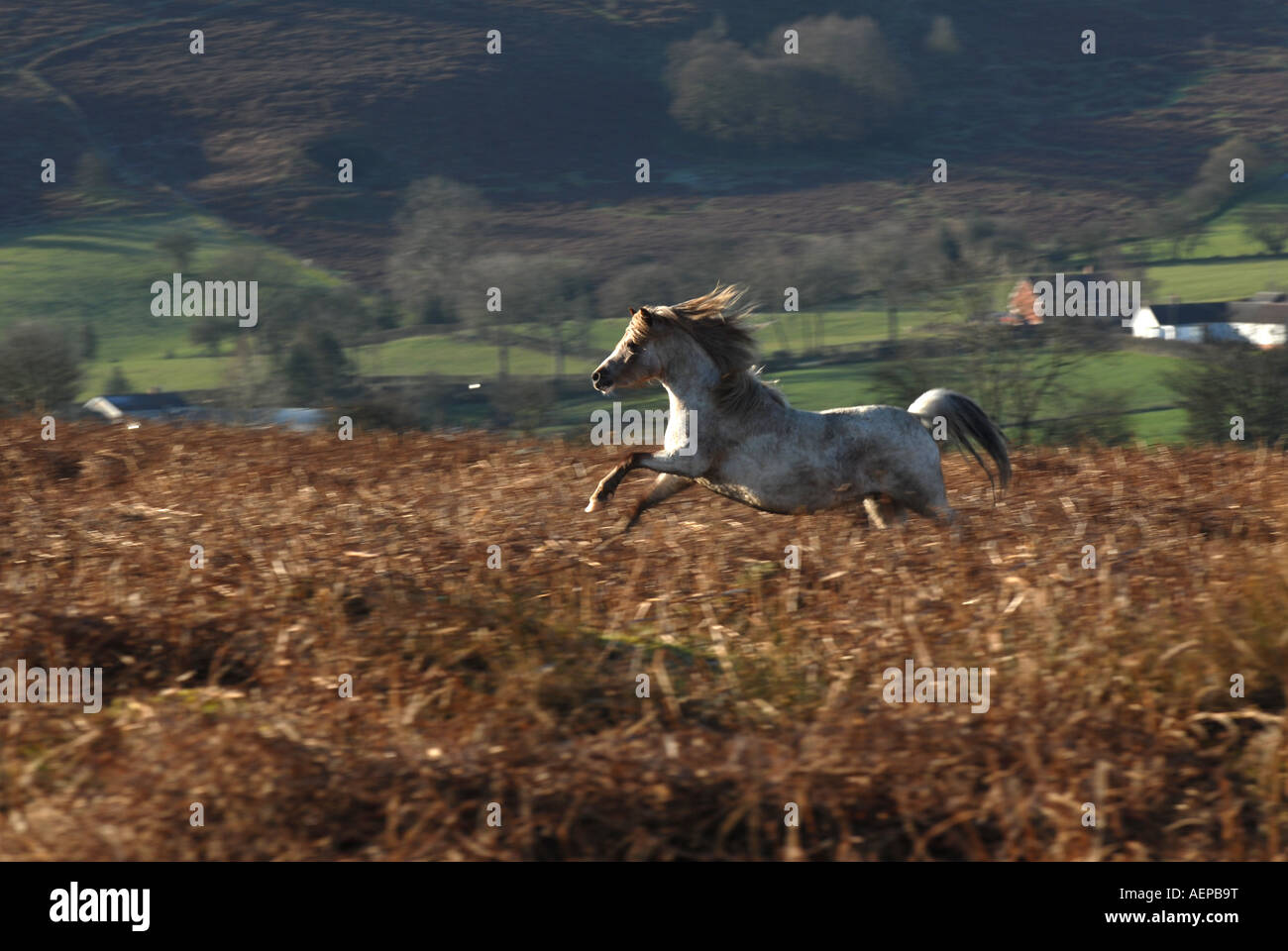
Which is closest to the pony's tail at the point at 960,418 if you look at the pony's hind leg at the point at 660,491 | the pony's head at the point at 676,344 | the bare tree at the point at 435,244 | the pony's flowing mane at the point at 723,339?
the pony's flowing mane at the point at 723,339

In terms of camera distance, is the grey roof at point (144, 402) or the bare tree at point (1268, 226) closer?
the grey roof at point (144, 402)

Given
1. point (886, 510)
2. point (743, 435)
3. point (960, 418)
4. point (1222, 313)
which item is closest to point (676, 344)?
point (743, 435)

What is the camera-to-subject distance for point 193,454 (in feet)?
39.7

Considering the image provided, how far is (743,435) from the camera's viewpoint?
8.07 meters

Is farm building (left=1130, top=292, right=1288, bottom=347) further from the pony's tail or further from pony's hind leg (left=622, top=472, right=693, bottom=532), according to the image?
pony's hind leg (left=622, top=472, right=693, bottom=532)

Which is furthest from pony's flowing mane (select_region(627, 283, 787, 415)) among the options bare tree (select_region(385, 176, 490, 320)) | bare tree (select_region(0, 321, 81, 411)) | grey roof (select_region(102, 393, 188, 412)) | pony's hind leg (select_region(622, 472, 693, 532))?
bare tree (select_region(385, 176, 490, 320))

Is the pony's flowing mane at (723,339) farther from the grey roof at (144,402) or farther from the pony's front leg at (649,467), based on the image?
the grey roof at (144,402)

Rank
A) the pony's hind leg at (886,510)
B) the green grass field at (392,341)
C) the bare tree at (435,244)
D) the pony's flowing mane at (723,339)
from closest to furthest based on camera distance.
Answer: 1. the pony's flowing mane at (723,339)
2. the pony's hind leg at (886,510)
3. the green grass field at (392,341)
4. the bare tree at (435,244)

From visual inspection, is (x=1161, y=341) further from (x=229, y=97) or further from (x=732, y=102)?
(x=229, y=97)

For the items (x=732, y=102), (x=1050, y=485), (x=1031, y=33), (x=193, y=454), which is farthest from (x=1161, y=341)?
(x=1031, y=33)

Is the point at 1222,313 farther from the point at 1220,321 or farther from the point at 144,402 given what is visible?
the point at 144,402

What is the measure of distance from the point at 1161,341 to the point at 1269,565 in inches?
1210

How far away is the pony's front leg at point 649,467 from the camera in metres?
8.02

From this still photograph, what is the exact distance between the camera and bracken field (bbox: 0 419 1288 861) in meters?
4.54
